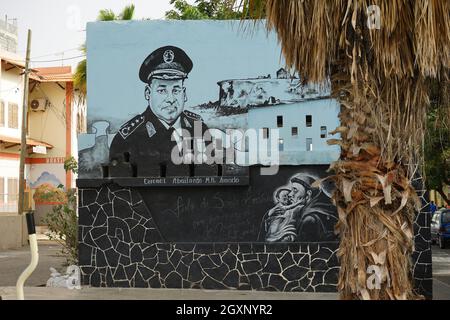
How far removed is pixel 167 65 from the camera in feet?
45.3

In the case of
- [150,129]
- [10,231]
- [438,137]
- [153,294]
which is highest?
[438,137]

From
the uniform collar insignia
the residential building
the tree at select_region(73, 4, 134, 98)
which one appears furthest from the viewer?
the residential building

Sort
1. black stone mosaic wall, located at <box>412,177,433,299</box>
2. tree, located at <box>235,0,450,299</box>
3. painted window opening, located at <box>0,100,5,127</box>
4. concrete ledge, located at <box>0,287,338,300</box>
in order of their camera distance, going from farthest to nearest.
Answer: painted window opening, located at <box>0,100,5,127</box> → black stone mosaic wall, located at <box>412,177,433,299</box> → concrete ledge, located at <box>0,287,338,300</box> → tree, located at <box>235,0,450,299</box>

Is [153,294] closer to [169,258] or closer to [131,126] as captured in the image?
[169,258]

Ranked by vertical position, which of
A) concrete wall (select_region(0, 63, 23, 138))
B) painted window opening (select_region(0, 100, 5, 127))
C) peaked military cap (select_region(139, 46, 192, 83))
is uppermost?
concrete wall (select_region(0, 63, 23, 138))

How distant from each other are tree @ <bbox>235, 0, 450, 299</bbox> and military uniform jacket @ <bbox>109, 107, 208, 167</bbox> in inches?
270

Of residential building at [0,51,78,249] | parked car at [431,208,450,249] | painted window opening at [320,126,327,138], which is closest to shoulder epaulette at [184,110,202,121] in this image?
painted window opening at [320,126,327,138]

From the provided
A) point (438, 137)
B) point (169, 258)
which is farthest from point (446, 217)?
point (169, 258)

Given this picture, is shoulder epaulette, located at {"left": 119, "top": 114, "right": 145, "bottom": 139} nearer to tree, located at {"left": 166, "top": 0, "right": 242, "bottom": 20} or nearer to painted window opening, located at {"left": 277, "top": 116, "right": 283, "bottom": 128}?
painted window opening, located at {"left": 277, "top": 116, "right": 283, "bottom": 128}

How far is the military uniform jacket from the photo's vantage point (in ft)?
44.9

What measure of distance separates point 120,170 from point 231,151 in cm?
235

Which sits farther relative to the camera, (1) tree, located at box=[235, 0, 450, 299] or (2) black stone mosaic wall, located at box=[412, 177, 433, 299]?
(2) black stone mosaic wall, located at box=[412, 177, 433, 299]

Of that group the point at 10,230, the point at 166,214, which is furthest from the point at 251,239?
the point at 10,230

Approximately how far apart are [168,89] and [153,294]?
13.6ft
